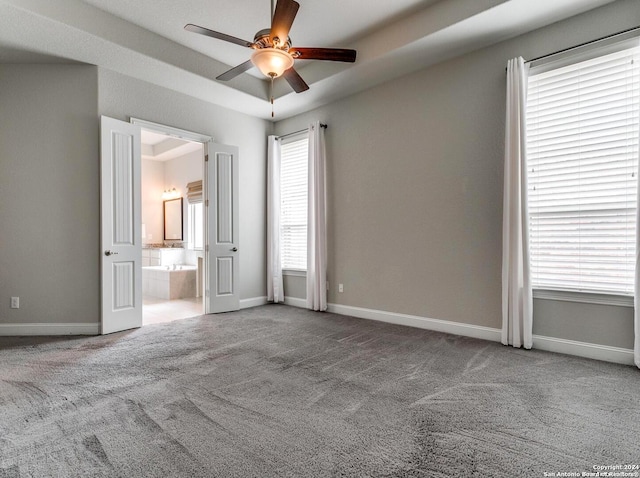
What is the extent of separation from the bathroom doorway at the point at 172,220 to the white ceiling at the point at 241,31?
2.74m

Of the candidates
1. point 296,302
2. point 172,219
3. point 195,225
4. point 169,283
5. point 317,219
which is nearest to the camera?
point 317,219

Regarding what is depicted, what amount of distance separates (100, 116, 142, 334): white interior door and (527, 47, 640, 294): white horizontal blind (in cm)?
456

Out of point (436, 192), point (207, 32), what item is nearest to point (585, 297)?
point (436, 192)

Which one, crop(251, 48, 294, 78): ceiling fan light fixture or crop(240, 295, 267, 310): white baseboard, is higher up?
crop(251, 48, 294, 78): ceiling fan light fixture

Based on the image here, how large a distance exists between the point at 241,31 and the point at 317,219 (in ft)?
8.53

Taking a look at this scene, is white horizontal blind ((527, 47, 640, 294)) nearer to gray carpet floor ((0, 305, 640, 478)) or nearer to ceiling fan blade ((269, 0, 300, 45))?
gray carpet floor ((0, 305, 640, 478))

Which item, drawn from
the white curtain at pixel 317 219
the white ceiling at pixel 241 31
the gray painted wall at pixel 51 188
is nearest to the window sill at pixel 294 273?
the white curtain at pixel 317 219

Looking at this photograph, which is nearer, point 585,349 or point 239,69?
point 585,349

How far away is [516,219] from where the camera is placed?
3451mm

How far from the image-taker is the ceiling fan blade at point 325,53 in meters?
3.02

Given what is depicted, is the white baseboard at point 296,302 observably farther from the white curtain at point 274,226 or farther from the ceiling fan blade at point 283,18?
the ceiling fan blade at point 283,18

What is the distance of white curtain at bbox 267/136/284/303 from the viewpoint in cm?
592

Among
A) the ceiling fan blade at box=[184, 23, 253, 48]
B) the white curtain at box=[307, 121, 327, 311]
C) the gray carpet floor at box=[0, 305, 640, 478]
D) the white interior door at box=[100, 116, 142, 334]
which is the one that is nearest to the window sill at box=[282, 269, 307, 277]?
the white curtain at box=[307, 121, 327, 311]

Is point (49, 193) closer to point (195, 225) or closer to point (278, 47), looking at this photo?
point (278, 47)
